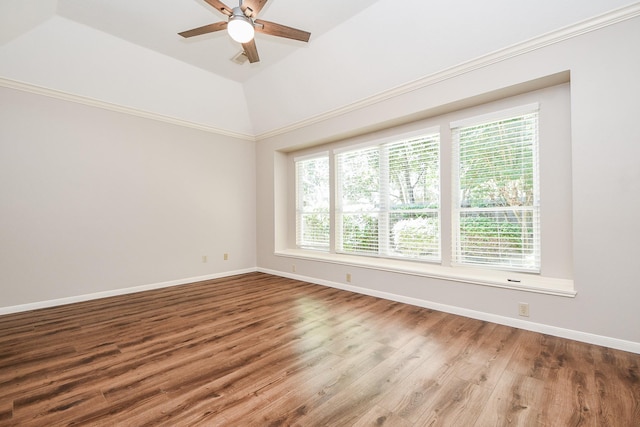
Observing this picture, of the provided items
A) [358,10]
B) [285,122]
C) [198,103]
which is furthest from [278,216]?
[358,10]

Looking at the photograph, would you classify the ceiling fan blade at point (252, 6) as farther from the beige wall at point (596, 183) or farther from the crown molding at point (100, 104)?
the crown molding at point (100, 104)

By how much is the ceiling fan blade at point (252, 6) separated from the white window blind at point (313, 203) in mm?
2776

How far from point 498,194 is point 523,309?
123cm

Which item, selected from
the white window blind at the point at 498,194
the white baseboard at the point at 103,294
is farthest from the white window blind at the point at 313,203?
the white window blind at the point at 498,194

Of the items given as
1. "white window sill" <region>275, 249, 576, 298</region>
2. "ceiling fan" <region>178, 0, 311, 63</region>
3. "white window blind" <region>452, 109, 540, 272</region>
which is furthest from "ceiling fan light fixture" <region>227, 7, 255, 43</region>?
"white window sill" <region>275, 249, 576, 298</region>

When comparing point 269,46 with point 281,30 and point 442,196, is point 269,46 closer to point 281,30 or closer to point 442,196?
point 281,30

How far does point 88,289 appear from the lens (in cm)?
384

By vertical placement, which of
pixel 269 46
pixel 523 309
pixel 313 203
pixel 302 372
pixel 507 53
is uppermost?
pixel 269 46

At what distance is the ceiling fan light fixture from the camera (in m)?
2.29

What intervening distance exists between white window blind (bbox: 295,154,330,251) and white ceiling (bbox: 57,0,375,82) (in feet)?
6.39

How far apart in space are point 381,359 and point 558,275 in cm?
210

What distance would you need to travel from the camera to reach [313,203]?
523cm

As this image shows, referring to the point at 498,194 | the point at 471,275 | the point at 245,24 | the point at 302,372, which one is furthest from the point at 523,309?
the point at 245,24

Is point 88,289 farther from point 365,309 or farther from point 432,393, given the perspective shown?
point 432,393
